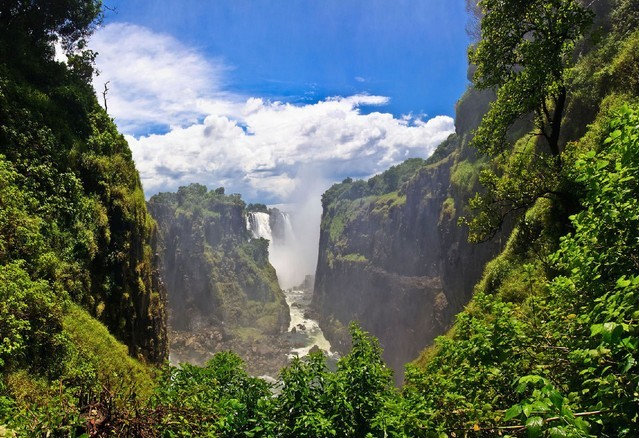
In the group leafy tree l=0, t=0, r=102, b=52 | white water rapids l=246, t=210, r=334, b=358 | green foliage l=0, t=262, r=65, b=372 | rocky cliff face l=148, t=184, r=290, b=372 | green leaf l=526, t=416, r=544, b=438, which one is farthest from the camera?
white water rapids l=246, t=210, r=334, b=358

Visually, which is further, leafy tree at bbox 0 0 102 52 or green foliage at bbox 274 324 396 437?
leafy tree at bbox 0 0 102 52

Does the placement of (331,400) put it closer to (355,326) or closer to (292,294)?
(355,326)

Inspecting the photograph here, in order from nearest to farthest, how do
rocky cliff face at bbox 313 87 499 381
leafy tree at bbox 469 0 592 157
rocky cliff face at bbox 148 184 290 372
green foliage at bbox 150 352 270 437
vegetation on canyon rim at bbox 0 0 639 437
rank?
vegetation on canyon rim at bbox 0 0 639 437 → green foliage at bbox 150 352 270 437 → leafy tree at bbox 469 0 592 157 → rocky cliff face at bbox 313 87 499 381 → rocky cliff face at bbox 148 184 290 372

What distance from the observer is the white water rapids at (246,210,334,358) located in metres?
108

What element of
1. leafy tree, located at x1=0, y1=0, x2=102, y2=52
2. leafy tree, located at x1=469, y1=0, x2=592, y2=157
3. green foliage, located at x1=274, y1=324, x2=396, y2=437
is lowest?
green foliage, located at x1=274, y1=324, x2=396, y2=437

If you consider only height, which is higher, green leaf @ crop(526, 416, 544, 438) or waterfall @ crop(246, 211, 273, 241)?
waterfall @ crop(246, 211, 273, 241)

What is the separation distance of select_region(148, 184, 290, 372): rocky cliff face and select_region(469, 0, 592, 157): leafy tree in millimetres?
82823

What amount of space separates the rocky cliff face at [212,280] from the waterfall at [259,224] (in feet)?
29.6

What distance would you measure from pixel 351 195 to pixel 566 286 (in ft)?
470

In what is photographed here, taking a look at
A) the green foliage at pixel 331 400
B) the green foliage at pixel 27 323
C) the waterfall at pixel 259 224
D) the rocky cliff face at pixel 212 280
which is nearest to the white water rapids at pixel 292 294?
the waterfall at pixel 259 224

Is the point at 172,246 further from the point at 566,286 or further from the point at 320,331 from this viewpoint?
the point at 566,286

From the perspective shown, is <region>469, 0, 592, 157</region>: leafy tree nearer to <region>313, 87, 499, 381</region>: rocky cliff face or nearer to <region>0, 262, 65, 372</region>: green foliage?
<region>0, 262, 65, 372</region>: green foliage

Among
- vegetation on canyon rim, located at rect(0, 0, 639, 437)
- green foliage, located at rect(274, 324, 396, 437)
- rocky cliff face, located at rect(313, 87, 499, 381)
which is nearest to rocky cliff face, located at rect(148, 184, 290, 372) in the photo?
rocky cliff face, located at rect(313, 87, 499, 381)

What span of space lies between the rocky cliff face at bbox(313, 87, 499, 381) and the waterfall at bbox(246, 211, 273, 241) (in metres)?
23.7
